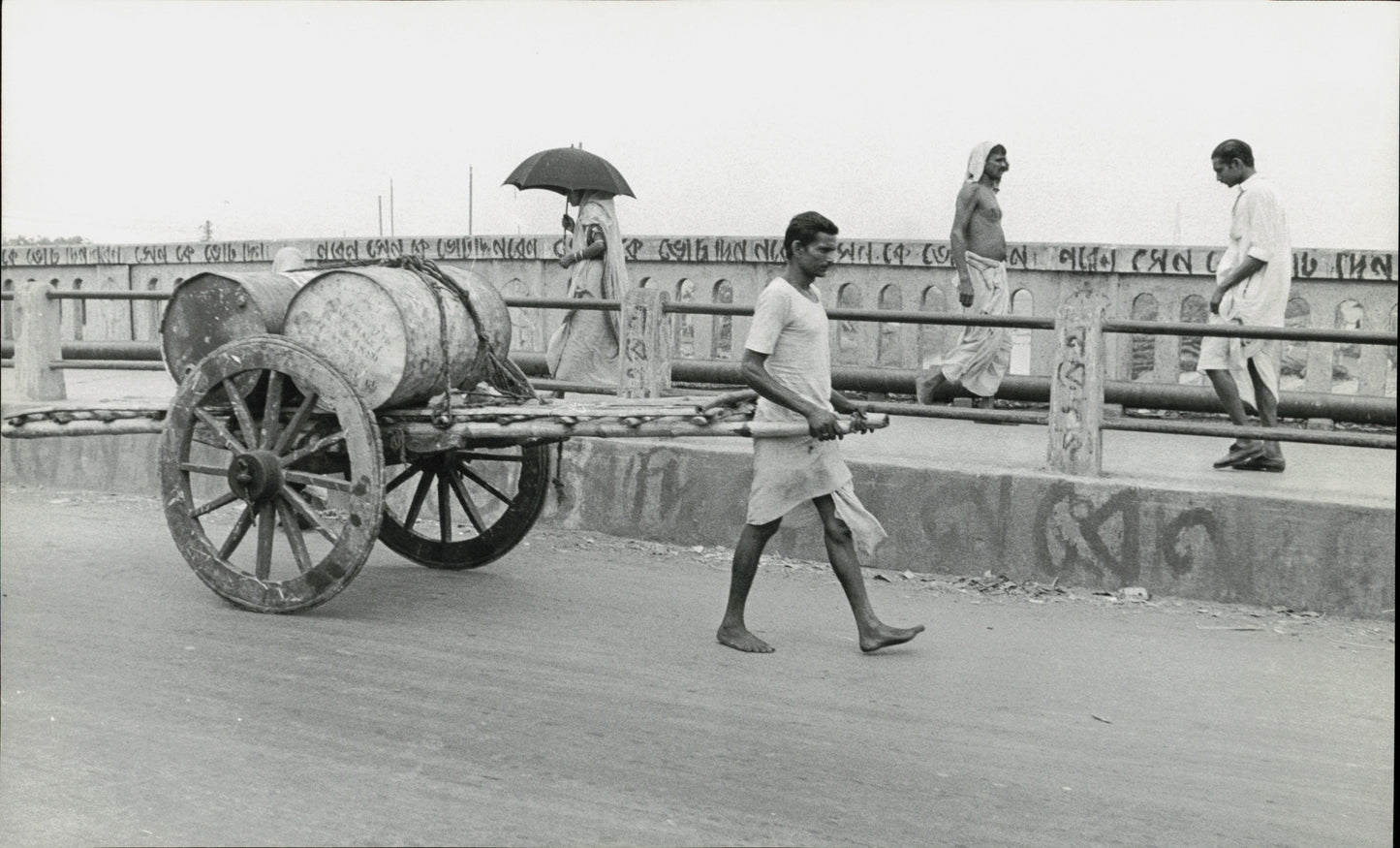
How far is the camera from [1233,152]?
696 centimetres

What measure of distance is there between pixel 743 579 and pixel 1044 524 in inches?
77.0

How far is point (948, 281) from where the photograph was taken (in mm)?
11344

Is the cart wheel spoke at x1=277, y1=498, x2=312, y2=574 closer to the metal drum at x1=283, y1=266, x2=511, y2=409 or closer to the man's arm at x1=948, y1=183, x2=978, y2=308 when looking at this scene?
the metal drum at x1=283, y1=266, x2=511, y2=409

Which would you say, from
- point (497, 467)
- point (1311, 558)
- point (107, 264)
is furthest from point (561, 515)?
point (107, 264)

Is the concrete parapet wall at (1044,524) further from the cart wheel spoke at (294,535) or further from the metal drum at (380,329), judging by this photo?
the metal drum at (380,329)

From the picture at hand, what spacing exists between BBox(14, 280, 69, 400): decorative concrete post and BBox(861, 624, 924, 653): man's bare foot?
259 inches

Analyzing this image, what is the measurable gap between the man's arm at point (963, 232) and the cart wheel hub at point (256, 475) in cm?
481

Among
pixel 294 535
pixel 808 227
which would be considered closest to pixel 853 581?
pixel 808 227

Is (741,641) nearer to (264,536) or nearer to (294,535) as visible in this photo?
(294,535)

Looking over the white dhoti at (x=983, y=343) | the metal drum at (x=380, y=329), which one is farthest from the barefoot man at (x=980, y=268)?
the metal drum at (x=380, y=329)

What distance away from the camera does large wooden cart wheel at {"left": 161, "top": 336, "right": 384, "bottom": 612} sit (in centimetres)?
531

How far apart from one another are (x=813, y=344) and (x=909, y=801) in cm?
198

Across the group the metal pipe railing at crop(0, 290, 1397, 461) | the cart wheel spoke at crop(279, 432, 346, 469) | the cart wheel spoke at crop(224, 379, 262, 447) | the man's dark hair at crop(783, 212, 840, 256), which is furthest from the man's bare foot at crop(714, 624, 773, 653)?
the cart wheel spoke at crop(224, 379, 262, 447)

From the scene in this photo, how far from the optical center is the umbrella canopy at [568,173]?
8.48 meters
